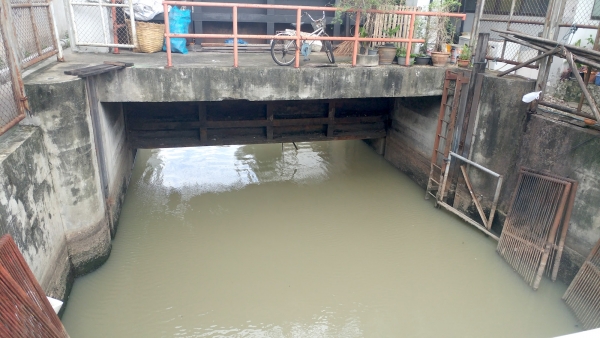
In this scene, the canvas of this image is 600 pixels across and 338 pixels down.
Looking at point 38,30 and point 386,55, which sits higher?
point 38,30

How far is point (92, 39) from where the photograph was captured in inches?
303

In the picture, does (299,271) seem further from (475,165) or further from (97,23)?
(97,23)

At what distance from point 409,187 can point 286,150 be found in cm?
356

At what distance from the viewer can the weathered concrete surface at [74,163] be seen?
4.74 m

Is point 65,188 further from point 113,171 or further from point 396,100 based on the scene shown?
point 396,100

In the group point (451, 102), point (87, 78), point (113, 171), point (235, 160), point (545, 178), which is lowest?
point (235, 160)

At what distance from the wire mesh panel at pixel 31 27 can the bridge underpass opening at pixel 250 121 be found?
74.8 inches

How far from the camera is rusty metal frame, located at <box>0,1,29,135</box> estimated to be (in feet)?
13.9

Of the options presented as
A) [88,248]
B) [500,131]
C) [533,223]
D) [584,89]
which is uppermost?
[584,89]

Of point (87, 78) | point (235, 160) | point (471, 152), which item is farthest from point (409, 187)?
point (87, 78)

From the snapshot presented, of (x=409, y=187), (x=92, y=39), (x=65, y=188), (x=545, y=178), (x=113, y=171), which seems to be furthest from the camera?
(x=409, y=187)

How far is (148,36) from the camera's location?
25.3 ft

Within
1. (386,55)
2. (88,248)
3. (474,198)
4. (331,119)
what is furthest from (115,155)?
(474,198)

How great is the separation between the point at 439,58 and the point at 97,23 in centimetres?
650
